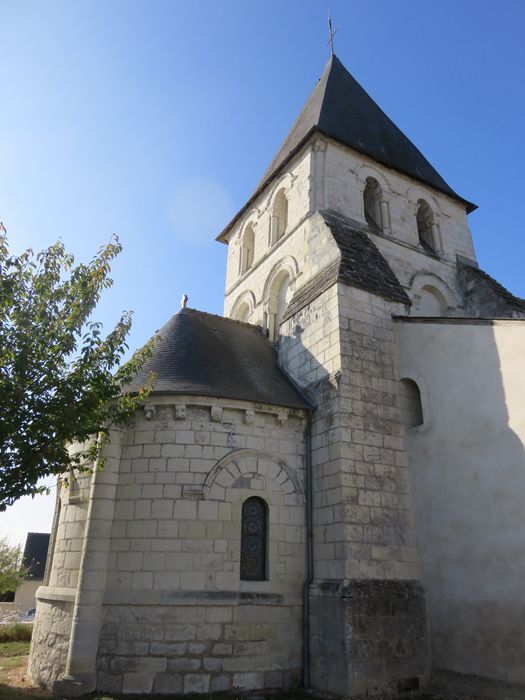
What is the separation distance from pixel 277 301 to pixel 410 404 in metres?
4.89

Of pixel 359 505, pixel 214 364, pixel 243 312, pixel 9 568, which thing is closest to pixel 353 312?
Answer: pixel 214 364

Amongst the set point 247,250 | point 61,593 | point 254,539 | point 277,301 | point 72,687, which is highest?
point 247,250

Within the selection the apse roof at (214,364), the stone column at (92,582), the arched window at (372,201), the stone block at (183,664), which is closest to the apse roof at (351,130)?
the arched window at (372,201)

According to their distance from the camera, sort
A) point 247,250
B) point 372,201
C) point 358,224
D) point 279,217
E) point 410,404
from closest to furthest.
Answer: point 410,404 → point 358,224 → point 372,201 → point 279,217 → point 247,250

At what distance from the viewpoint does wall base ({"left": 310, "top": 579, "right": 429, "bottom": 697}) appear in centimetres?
712

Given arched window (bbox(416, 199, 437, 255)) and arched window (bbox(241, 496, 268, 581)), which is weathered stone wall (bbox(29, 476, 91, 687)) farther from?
arched window (bbox(416, 199, 437, 255))

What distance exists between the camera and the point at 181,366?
30.4ft

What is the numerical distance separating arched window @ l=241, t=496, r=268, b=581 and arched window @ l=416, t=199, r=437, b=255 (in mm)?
9273

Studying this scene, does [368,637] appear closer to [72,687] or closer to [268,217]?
[72,687]

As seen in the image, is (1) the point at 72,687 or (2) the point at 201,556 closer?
(1) the point at 72,687

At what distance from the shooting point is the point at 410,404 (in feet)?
31.2

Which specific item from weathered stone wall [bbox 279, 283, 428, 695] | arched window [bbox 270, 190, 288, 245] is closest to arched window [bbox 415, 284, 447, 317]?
weathered stone wall [bbox 279, 283, 428, 695]

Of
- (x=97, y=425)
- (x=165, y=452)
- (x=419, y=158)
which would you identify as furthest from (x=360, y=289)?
(x=419, y=158)

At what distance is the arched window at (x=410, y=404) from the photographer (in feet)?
30.9
